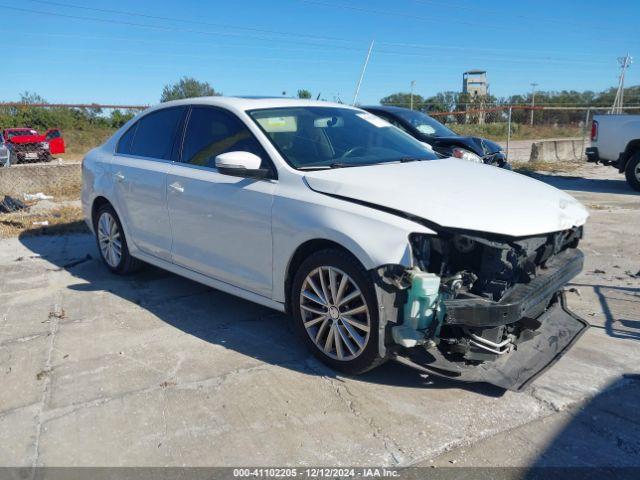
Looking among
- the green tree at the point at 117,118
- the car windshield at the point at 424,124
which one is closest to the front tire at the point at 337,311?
the car windshield at the point at 424,124

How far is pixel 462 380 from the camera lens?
339cm

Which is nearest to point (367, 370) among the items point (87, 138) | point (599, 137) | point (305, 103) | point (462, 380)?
point (462, 380)

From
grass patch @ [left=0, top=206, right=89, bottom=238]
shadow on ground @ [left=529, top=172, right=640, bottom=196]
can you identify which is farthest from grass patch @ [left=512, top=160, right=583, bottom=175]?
grass patch @ [left=0, top=206, right=89, bottom=238]

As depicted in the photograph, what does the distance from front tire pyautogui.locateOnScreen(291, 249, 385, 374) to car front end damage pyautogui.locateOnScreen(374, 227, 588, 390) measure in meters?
0.12

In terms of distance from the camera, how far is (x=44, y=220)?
891 cm

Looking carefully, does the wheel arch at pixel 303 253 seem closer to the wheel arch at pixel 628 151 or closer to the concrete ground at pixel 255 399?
the concrete ground at pixel 255 399

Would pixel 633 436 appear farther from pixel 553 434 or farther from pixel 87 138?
pixel 87 138

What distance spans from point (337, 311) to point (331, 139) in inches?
58.6

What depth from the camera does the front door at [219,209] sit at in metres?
4.09

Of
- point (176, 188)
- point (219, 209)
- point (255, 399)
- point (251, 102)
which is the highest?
point (251, 102)

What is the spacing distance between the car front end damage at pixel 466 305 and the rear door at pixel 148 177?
8.20 ft

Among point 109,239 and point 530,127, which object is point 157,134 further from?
point 530,127

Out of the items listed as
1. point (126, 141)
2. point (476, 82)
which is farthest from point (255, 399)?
point (476, 82)

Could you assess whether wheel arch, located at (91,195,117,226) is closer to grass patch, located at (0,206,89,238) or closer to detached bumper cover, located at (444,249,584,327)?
grass patch, located at (0,206,89,238)
